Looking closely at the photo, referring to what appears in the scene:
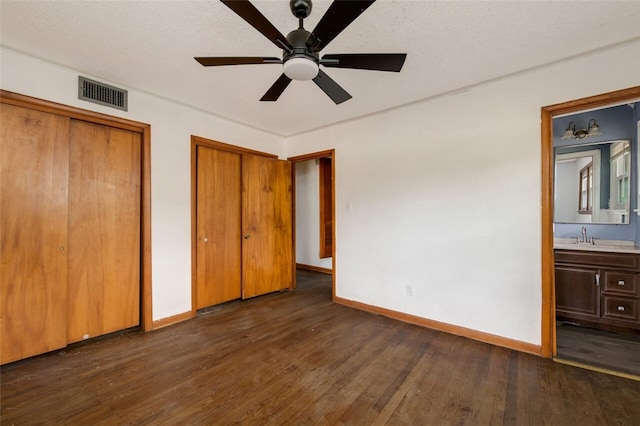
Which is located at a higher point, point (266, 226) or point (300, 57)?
point (300, 57)

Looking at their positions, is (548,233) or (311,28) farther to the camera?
(548,233)

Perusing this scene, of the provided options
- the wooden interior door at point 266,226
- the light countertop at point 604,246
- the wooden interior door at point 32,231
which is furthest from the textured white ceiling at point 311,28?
the light countertop at point 604,246

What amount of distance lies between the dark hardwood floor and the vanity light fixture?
2662 millimetres

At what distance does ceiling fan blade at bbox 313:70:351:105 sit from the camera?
1736 millimetres

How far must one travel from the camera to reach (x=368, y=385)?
6.20 ft

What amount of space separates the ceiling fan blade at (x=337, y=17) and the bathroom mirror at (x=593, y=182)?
3590 millimetres

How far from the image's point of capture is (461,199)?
2.67 m

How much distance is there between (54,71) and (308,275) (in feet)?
14.6

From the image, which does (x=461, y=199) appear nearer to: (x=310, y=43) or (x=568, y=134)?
(x=568, y=134)

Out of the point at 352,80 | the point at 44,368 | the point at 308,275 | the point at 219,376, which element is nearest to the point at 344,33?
the point at 352,80

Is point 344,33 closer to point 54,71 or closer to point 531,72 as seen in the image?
point 531,72

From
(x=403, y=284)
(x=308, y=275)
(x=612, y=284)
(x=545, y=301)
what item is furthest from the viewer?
(x=308, y=275)

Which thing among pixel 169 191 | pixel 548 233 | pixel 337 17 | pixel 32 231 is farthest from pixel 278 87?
pixel 548 233

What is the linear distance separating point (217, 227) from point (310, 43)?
8.53 feet
